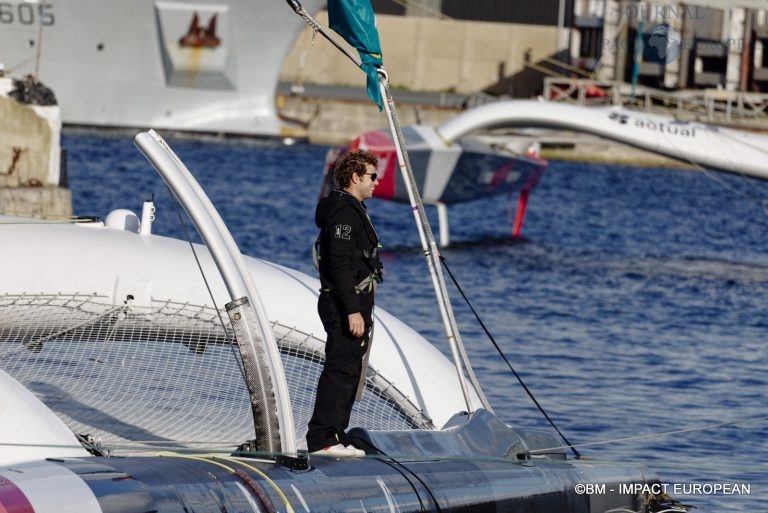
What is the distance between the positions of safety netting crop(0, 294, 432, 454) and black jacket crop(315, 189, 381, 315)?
1.27 metres

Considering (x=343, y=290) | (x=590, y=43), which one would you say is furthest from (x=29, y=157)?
(x=590, y=43)

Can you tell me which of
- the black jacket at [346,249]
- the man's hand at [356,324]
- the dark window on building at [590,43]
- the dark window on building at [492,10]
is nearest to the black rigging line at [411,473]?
the man's hand at [356,324]

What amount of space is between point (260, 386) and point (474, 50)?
58508mm

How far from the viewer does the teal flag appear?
8.51 meters

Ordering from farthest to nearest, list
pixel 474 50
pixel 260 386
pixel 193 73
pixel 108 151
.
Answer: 1. pixel 474 50
2. pixel 193 73
3. pixel 108 151
4. pixel 260 386

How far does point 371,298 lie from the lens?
722 centimetres

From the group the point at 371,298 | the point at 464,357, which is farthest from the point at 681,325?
the point at 371,298

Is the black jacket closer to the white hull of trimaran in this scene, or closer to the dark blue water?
the white hull of trimaran

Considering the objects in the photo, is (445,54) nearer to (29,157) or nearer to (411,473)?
(29,157)

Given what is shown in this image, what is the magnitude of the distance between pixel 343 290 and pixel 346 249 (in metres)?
0.19

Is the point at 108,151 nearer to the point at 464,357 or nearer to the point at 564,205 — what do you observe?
the point at 564,205

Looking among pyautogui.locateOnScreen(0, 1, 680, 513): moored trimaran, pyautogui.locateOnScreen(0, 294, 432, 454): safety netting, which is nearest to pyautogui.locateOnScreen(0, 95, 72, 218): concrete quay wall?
pyautogui.locateOnScreen(0, 1, 680, 513): moored trimaran

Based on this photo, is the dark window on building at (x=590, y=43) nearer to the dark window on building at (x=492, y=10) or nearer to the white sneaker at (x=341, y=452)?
the dark window on building at (x=492, y=10)

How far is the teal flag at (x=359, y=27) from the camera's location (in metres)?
8.51
